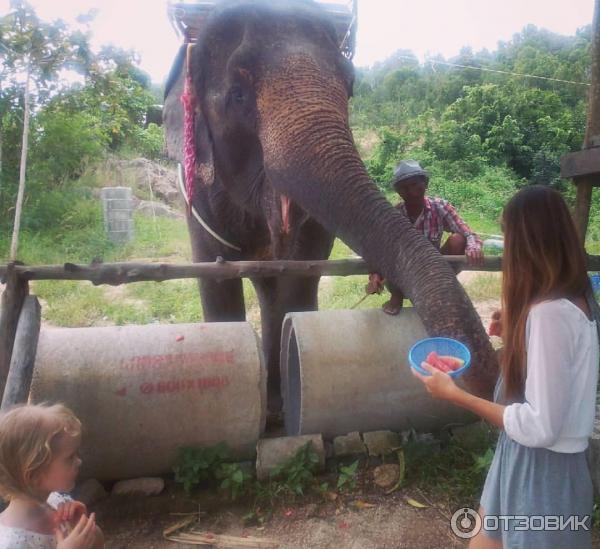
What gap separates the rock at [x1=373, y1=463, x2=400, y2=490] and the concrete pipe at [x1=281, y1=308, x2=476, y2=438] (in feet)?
0.68

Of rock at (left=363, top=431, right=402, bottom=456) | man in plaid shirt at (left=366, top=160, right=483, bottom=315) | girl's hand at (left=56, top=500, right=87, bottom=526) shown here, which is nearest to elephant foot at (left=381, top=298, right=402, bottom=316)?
man in plaid shirt at (left=366, top=160, right=483, bottom=315)

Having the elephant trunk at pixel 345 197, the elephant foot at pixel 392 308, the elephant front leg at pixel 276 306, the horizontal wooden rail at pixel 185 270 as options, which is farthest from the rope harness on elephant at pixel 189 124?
the elephant foot at pixel 392 308

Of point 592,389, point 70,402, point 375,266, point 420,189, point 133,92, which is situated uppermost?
point 133,92

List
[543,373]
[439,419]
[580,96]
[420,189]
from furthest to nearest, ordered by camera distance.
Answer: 1. [580,96]
2. [420,189]
3. [439,419]
4. [543,373]

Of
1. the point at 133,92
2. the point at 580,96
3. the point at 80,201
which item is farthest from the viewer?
the point at 580,96

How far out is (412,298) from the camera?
2092 mm

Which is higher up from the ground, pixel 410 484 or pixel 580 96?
pixel 580 96

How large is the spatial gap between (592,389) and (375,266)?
107 centimetres

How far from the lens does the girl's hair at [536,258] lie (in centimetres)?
141

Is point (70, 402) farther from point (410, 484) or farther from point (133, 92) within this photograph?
point (133, 92)

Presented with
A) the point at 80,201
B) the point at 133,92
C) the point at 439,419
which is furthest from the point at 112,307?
the point at 133,92

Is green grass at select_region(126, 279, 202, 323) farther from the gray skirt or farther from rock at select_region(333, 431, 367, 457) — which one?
the gray skirt

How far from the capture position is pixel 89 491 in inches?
101

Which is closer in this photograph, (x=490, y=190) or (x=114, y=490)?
(x=114, y=490)
